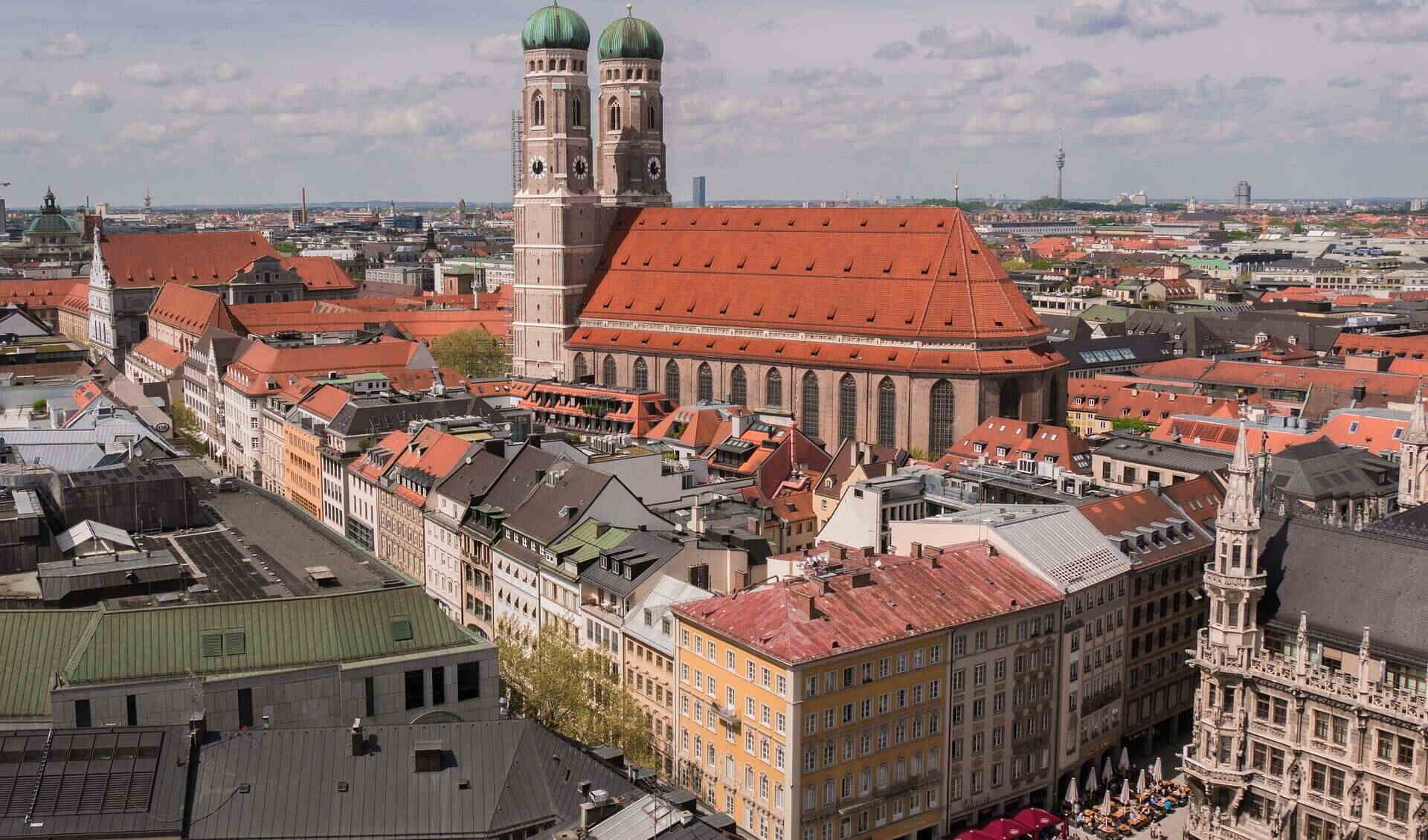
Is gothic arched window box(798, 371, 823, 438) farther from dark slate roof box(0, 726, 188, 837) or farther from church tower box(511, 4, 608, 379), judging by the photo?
dark slate roof box(0, 726, 188, 837)

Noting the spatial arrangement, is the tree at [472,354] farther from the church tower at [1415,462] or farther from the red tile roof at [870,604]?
the church tower at [1415,462]

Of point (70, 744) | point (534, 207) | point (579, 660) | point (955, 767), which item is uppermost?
point (534, 207)

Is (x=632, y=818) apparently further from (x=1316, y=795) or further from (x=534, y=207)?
(x=534, y=207)

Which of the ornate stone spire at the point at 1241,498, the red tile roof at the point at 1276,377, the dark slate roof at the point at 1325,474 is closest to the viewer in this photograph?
the ornate stone spire at the point at 1241,498

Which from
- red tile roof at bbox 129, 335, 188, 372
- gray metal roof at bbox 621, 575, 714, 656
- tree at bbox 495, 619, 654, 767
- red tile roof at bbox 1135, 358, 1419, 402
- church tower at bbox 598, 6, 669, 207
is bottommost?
tree at bbox 495, 619, 654, 767

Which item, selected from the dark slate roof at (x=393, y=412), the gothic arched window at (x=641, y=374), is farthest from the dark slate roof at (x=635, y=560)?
the gothic arched window at (x=641, y=374)

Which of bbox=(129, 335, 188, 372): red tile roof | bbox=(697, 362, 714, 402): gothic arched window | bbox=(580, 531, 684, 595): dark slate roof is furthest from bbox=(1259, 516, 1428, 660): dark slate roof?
bbox=(129, 335, 188, 372): red tile roof

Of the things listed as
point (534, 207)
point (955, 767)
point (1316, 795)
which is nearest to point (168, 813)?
point (955, 767)
